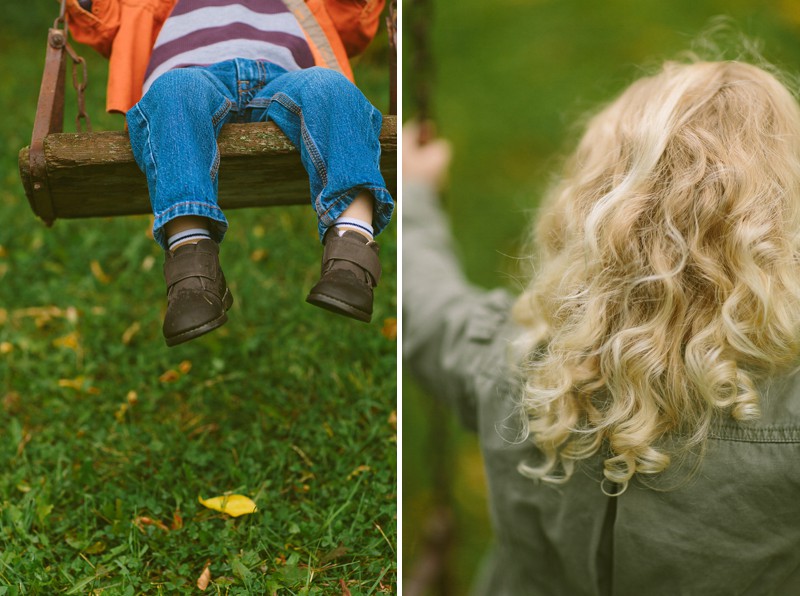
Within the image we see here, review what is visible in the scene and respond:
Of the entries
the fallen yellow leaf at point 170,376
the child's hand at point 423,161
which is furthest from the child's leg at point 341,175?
the fallen yellow leaf at point 170,376

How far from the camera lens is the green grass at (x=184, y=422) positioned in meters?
2.11

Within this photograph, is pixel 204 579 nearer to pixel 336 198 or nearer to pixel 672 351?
pixel 336 198

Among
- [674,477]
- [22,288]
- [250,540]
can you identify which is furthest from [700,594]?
[22,288]

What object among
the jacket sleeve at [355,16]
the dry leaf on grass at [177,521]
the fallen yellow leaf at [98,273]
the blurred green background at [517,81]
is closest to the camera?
the jacket sleeve at [355,16]

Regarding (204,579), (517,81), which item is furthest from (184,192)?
(517,81)

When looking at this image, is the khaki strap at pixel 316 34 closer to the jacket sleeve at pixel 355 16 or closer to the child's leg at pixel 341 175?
the jacket sleeve at pixel 355 16

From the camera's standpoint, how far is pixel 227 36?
188 cm

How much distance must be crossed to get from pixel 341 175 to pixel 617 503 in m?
0.75

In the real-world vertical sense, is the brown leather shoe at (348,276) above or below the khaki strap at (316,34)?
below

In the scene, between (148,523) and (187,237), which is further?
(148,523)

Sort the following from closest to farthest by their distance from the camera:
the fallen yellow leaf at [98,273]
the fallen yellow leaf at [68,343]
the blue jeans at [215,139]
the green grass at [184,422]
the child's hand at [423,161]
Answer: the blue jeans at [215,139]
the green grass at [184,422]
the child's hand at [423,161]
the fallen yellow leaf at [68,343]
the fallen yellow leaf at [98,273]

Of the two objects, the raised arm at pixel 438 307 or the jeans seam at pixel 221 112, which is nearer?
the jeans seam at pixel 221 112

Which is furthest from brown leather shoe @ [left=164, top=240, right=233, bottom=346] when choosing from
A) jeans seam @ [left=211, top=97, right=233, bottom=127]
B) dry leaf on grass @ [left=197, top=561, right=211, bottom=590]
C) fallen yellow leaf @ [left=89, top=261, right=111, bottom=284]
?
fallen yellow leaf @ [left=89, top=261, right=111, bottom=284]

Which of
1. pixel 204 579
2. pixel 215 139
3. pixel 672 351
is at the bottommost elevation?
pixel 204 579
